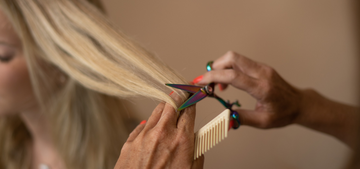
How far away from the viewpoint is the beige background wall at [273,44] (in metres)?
0.83

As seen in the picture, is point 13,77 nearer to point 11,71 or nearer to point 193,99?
point 11,71

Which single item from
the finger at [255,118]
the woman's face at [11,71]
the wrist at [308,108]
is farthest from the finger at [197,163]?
the woman's face at [11,71]

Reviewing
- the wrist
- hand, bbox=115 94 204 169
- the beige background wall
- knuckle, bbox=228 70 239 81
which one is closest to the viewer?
hand, bbox=115 94 204 169

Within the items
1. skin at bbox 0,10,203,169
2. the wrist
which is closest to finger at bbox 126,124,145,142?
skin at bbox 0,10,203,169

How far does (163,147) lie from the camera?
0.36 m

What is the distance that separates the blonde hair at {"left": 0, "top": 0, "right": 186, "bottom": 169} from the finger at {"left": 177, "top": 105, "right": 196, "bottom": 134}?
0.03 metres

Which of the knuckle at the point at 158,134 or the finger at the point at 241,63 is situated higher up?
the knuckle at the point at 158,134

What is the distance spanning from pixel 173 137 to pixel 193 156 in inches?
1.9

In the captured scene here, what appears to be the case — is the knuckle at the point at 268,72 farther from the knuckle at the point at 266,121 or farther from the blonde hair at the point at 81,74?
the blonde hair at the point at 81,74

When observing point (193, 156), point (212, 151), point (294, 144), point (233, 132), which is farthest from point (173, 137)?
point (294, 144)

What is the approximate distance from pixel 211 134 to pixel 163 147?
0.08 meters

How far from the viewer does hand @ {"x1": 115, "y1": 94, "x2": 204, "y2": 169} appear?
0.35 metres

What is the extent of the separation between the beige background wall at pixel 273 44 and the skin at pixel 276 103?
0.20 metres

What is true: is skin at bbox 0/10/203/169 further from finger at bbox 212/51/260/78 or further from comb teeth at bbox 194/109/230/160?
finger at bbox 212/51/260/78
